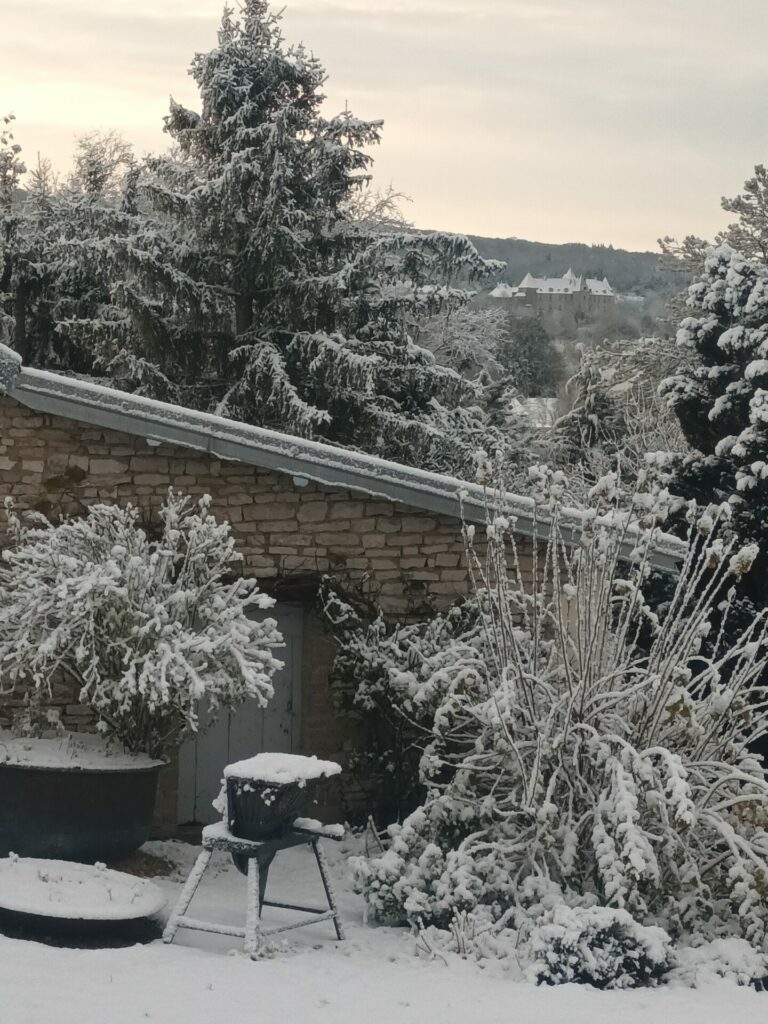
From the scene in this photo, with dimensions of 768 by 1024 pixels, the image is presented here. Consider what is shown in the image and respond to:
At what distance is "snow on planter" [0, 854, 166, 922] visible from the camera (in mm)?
6684

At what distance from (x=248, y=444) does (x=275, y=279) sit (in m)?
10.6

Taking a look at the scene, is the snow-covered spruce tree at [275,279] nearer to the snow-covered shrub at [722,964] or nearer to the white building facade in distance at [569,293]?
the snow-covered shrub at [722,964]

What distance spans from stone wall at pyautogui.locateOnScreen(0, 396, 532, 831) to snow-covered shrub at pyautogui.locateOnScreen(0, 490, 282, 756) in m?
0.95

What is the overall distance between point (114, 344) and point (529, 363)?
77.8 feet

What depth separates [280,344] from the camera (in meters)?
20.0

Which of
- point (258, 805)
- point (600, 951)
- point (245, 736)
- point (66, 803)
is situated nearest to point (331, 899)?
point (258, 805)

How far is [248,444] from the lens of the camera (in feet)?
31.6

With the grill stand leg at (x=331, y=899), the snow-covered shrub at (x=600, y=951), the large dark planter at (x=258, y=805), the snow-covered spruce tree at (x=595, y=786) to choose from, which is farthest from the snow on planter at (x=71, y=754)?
the snow-covered shrub at (x=600, y=951)

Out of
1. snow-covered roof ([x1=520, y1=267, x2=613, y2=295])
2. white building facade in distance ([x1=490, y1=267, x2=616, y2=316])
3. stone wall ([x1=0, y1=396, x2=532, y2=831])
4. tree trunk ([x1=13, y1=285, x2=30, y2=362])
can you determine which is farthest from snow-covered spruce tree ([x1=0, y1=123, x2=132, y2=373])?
snow-covered roof ([x1=520, y1=267, x2=613, y2=295])

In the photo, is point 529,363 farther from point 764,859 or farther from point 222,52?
point 764,859

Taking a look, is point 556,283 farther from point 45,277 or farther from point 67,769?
point 67,769

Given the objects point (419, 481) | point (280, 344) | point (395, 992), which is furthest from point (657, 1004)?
point (280, 344)

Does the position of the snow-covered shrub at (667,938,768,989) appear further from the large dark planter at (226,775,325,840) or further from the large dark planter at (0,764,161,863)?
the large dark planter at (0,764,161,863)

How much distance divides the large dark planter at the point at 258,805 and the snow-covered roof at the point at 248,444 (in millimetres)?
3198
